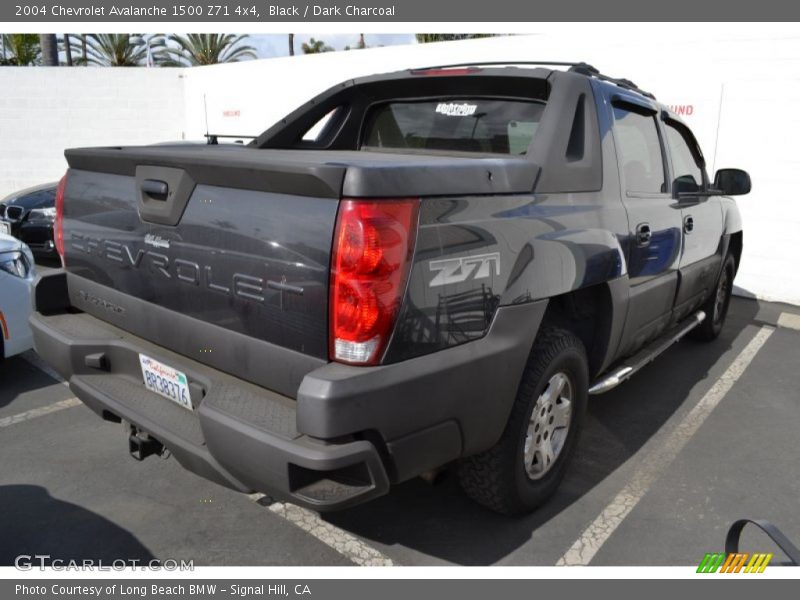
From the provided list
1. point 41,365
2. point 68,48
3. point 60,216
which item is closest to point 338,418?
point 60,216

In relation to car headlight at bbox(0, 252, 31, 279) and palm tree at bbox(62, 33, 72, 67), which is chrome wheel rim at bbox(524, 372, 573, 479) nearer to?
car headlight at bbox(0, 252, 31, 279)

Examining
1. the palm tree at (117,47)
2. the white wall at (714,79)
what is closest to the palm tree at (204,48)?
the palm tree at (117,47)

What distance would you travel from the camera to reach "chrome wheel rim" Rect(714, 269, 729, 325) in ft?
18.4

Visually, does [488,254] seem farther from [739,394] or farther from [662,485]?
[739,394]

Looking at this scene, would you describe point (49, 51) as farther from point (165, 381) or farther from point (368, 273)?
point (368, 273)

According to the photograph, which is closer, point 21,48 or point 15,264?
point 15,264

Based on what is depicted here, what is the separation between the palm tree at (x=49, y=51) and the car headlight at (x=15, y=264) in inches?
681

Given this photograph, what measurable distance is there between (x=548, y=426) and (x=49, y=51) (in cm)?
2104

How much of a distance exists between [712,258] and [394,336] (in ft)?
12.7

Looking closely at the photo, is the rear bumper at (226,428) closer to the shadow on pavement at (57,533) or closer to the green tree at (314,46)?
the shadow on pavement at (57,533)

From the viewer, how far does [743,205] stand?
780 centimetres

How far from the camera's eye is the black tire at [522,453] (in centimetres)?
259

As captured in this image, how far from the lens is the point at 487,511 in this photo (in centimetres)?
295

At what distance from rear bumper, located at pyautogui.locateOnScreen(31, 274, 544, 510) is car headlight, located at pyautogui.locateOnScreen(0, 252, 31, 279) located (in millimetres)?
2167
